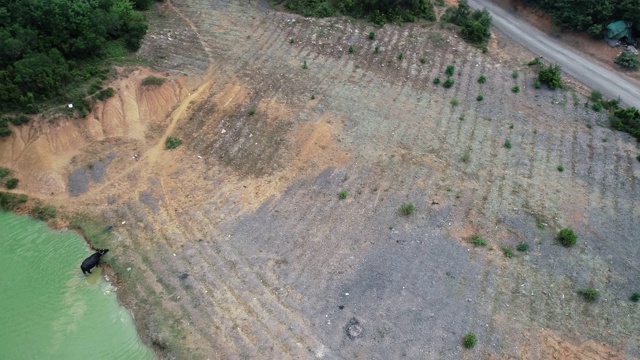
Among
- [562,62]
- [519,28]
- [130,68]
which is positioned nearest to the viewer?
[130,68]


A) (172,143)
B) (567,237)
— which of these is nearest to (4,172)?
(172,143)

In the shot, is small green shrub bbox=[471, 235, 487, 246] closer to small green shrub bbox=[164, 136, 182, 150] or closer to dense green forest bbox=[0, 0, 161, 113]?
small green shrub bbox=[164, 136, 182, 150]

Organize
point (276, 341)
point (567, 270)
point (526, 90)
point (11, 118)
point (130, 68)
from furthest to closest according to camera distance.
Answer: point (526, 90)
point (130, 68)
point (11, 118)
point (567, 270)
point (276, 341)

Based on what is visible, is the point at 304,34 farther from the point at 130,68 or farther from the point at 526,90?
the point at 526,90

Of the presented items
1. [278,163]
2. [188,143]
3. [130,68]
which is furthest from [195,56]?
[278,163]

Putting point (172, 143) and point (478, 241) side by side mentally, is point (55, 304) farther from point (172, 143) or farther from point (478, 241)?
point (478, 241)

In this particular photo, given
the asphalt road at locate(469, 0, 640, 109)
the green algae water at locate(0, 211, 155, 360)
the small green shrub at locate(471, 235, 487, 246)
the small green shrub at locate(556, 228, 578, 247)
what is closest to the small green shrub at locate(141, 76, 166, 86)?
the green algae water at locate(0, 211, 155, 360)

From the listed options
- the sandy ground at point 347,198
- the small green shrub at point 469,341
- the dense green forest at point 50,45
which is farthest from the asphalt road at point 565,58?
the dense green forest at point 50,45
